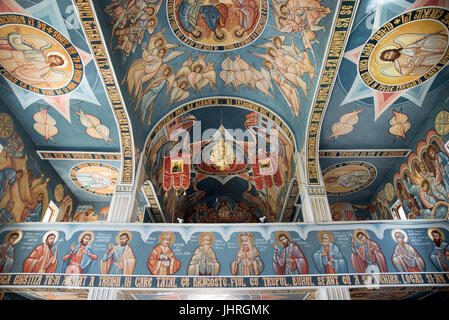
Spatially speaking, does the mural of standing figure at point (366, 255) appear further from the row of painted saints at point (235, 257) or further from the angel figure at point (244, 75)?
the angel figure at point (244, 75)

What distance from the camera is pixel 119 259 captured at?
7.95 metres

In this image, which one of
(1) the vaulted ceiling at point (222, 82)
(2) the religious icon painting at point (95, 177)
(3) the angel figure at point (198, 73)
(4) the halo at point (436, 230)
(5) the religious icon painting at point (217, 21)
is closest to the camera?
(1) the vaulted ceiling at point (222, 82)

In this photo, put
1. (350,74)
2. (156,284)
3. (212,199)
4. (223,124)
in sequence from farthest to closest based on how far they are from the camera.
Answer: (212,199) < (223,124) < (350,74) < (156,284)

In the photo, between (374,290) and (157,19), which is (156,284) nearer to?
(374,290)

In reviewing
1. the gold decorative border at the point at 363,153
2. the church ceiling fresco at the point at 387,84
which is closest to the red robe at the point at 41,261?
the church ceiling fresco at the point at 387,84

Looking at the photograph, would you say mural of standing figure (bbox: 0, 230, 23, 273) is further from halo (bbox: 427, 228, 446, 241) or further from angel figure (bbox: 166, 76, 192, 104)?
halo (bbox: 427, 228, 446, 241)

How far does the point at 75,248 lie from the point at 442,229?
393 inches

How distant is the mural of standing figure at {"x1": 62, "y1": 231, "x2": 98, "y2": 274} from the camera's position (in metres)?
7.77

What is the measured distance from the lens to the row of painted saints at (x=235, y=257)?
7777mm

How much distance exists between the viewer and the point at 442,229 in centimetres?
826

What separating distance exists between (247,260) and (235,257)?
0.33 m

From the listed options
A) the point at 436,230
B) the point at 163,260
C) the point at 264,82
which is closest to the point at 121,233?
the point at 163,260
